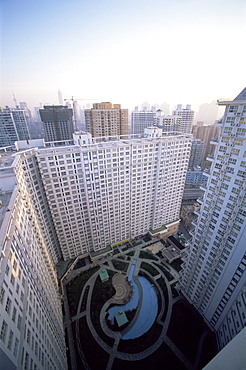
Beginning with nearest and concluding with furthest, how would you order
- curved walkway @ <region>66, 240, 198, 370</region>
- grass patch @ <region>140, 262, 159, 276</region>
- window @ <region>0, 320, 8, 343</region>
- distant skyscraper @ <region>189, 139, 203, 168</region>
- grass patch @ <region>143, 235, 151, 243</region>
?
window @ <region>0, 320, 8, 343</region>, curved walkway @ <region>66, 240, 198, 370</region>, grass patch @ <region>140, 262, 159, 276</region>, grass patch @ <region>143, 235, 151, 243</region>, distant skyscraper @ <region>189, 139, 203, 168</region>

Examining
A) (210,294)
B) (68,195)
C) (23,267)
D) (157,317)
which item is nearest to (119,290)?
(157,317)

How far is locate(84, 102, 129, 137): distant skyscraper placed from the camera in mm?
90500

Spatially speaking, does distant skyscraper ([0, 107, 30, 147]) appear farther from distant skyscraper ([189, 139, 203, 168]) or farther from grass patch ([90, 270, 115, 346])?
distant skyscraper ([189, 139, 203, 168])

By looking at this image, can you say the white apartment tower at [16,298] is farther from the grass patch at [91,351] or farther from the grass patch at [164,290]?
the grass patch at [164,290]

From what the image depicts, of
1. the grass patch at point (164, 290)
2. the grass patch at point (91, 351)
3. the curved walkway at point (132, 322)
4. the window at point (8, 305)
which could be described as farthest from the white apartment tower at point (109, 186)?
the window at point (8, 305)

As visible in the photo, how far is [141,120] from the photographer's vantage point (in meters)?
118

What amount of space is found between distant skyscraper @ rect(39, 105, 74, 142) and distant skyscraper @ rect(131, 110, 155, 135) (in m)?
45.6

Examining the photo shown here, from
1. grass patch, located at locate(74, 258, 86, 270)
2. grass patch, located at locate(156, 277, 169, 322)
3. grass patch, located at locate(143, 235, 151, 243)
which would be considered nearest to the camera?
grass patch, located at locate(156, 277, 169, 322)

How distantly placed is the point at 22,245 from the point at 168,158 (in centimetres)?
4337

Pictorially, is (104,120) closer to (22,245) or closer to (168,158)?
(168,158)

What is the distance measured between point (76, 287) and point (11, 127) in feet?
296

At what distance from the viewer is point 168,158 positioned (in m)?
51.0

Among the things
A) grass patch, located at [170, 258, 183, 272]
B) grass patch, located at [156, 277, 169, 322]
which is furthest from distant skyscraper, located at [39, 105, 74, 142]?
grass patch, located at [156, 277, 169, 322]

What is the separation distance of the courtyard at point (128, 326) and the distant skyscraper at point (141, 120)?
305 ft
